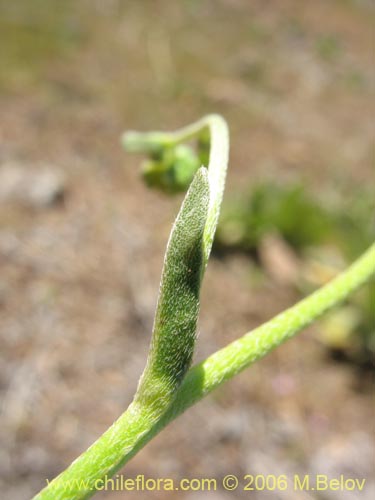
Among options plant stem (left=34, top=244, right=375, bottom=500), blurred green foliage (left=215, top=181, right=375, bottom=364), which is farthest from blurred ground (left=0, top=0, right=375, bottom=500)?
plant stem (left=34, top=244, right=375, bottom=500)

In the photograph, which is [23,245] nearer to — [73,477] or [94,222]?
[94,222]

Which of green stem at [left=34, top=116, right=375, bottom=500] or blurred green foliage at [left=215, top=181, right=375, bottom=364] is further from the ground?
Result: green stem at [left=34, top=116, right=375, bottom=500]

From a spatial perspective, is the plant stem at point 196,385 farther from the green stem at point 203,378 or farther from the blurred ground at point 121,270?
the blurred ground at point 121,270

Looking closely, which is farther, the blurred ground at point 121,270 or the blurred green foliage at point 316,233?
the blurred green foliage at point 316,233

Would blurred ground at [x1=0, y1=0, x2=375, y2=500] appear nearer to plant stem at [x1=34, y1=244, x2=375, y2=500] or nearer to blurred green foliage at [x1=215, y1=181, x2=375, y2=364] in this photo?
blurred green foliage at [x1=215, y1=181, x2=375, y2=364]

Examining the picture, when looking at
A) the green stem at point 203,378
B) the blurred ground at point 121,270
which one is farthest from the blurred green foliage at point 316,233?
the green stem at point 203,378

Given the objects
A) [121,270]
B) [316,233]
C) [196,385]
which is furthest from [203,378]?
[316,233]

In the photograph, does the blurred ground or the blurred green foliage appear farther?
the blurred green foliage

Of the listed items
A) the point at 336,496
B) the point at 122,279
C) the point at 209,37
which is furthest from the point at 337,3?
the point at 336,496
